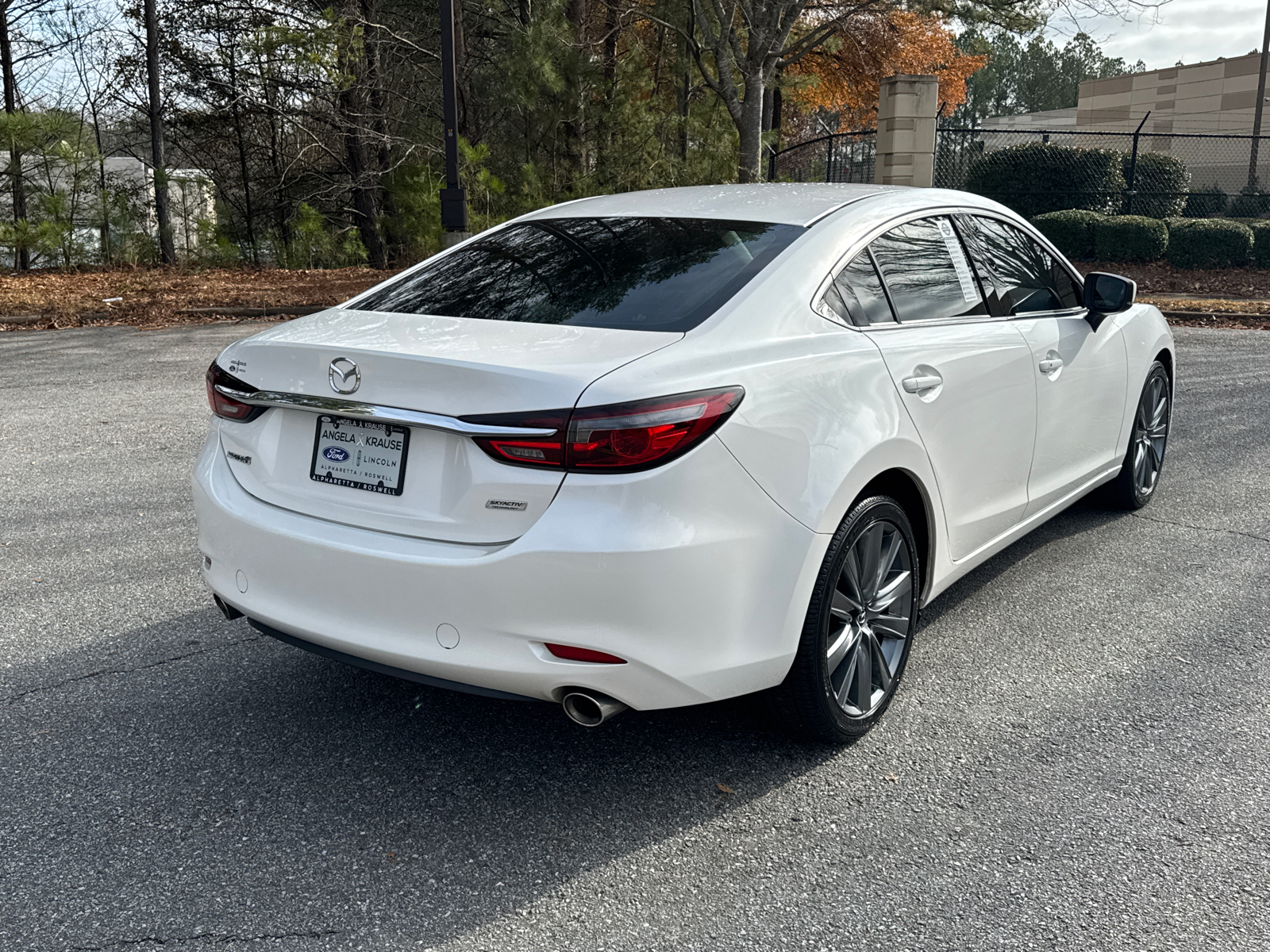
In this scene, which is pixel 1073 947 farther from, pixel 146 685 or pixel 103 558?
pixel 103 558

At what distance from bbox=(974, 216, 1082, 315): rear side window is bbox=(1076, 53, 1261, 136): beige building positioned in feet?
135

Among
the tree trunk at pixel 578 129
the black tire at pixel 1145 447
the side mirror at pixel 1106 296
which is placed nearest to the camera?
the side mirror at pixel 1106 296

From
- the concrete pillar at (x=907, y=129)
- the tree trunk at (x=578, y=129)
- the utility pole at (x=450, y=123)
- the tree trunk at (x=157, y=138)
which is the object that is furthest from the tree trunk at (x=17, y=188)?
the concrete pillar at (x=907, y=129)

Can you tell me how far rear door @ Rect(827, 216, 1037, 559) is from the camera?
3514mm

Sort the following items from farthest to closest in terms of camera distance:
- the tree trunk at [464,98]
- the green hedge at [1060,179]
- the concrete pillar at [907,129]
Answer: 1. the green hedge at [1060,179]
2. the tree trunk at [464,98]
3. the concrete pillar at [907,129]

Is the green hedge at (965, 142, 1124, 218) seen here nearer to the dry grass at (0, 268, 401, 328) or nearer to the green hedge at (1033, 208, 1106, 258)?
the green hedge at (1033, 208, 1106, 258)

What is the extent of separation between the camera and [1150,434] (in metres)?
5.84

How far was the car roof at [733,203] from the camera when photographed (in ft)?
12.3

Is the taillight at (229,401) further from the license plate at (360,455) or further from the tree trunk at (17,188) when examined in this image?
the tree trunk at (17,188)

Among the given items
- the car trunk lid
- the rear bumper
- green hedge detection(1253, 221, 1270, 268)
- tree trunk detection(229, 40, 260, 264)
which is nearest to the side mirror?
the rear bumper

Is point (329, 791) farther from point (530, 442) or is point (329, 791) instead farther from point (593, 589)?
point (530, 442)

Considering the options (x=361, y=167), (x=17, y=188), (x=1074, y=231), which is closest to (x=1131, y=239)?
(x=1074, y=231)

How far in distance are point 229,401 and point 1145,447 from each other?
4632mm

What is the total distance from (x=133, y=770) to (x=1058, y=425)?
11.7 ft
